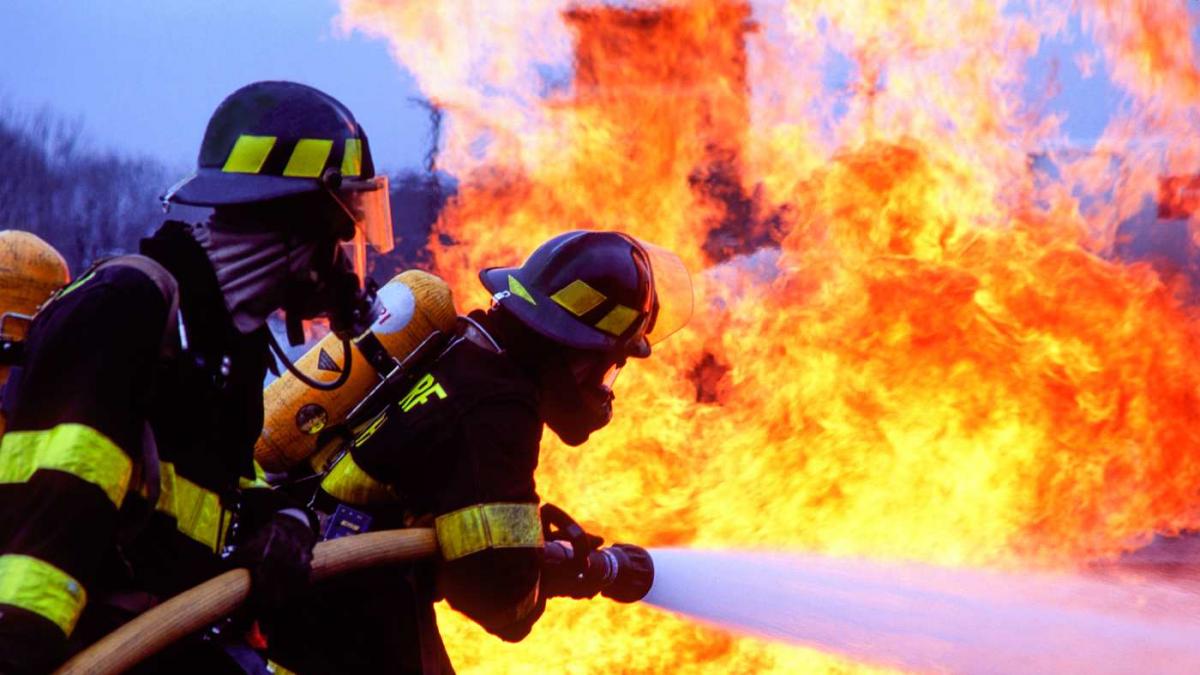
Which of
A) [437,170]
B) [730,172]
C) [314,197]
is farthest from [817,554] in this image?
[437,170]

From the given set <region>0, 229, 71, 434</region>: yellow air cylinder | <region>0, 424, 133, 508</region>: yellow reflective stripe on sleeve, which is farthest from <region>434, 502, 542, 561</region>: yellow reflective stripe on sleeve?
<region>0, 229, 71, 434</region>: yellow air cylinder

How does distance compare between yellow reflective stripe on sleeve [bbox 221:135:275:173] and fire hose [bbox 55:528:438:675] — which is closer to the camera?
fire hose [bbox 55:528:438:675]

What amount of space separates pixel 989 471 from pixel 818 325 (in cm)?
97

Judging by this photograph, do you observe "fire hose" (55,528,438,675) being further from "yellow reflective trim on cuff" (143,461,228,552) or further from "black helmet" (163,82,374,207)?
"black helmet" (163,82,374,207)

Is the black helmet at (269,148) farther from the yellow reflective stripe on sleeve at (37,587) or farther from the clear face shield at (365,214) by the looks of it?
the yellow reflective stripe on sleeve at (37,587)

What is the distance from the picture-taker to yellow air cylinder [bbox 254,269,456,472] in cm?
348

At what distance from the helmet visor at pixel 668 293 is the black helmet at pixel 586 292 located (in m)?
0.12

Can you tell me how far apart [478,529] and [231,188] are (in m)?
0.97

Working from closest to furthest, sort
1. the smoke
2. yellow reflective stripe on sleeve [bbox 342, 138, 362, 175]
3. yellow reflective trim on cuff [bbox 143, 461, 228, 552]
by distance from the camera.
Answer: yellow reflective trim on cuff [bbox 143, 461, 228, 552], yellow reflective stripe on sleeve [bbox 342, 138, 362, 175], the smoke

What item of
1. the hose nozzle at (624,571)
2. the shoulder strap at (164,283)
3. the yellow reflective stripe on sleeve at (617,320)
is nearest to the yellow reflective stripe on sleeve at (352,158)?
the shoulder strap at (164,283)

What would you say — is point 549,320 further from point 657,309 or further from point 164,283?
point 164,283

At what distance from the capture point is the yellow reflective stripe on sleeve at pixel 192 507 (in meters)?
2.18

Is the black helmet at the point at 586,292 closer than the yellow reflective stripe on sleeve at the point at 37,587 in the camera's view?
No

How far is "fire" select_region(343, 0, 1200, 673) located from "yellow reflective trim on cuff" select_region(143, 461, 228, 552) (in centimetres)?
257
